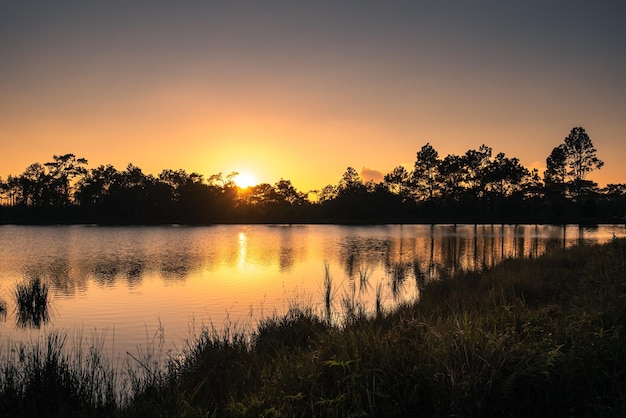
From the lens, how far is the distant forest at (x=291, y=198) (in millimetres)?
119875

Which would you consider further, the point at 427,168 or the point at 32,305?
the point at 427,168

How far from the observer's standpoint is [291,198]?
479ft

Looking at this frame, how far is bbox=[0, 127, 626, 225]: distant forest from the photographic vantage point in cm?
11988

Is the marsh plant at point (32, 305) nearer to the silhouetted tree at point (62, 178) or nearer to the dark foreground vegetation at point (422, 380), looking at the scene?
the dark foreground vegetation at point (422, 380)

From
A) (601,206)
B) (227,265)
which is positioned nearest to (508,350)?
(227,265)

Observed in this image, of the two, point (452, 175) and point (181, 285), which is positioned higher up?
point (452, 175)

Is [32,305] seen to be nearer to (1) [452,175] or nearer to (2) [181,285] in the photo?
(2) [181,285]

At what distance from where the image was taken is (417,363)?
5.78m

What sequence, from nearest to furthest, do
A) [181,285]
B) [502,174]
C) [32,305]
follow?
1. [32,305]
2. [181,285]
3. [502,174]

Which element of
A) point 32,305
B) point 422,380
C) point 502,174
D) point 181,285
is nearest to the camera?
point 422,380

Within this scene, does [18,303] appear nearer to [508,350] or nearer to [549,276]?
[508,350]

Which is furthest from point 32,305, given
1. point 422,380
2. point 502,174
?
point 502,174

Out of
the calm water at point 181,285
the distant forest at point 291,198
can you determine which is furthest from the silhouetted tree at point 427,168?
the calm water at point 181,285

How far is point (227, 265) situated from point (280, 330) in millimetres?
21124
